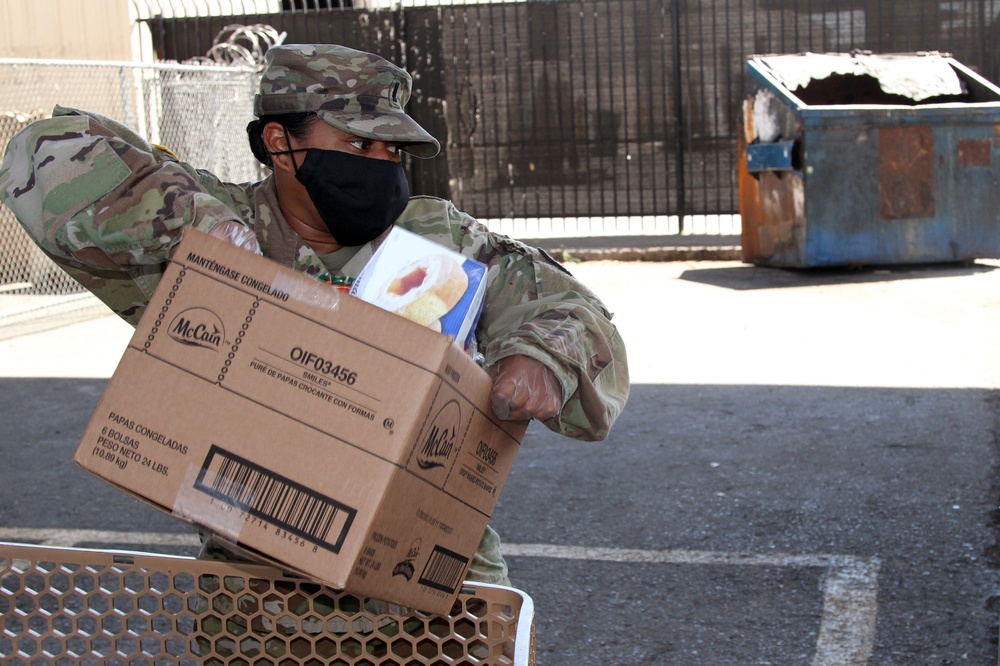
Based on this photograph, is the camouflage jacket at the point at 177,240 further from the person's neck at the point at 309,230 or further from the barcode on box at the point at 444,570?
the barcode on box at the point at 444,570

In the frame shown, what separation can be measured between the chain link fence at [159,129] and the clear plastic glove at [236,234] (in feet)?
25.8

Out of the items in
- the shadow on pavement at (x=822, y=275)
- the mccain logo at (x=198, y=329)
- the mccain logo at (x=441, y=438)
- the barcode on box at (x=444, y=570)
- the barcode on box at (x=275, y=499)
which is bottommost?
the shadow on pavement at (x=822, y=275)

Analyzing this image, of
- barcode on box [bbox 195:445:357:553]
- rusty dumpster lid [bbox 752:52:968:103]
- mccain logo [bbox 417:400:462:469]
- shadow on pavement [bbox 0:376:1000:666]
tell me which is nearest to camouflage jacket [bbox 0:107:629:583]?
mccain logo [bbox 417:400:462:469]

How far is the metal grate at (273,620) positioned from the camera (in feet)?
6.27

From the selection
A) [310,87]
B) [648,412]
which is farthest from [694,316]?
[310,87]

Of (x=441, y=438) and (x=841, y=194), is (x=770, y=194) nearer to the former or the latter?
(x=841, y=194)

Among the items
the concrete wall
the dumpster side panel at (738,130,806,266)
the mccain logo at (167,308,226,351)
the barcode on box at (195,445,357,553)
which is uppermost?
the concrete wall

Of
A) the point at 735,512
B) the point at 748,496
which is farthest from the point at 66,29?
the point at 735,512

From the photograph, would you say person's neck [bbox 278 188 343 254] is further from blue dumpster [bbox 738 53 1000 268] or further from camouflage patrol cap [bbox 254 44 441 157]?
blue dumpster [bbox 738 53 1000 268]

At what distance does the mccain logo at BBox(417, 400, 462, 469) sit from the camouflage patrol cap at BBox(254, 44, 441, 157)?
0.65m

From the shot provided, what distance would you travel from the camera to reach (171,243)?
6.75 ft

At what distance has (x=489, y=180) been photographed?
43.4 ft

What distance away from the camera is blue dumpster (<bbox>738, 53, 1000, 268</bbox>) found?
962 cm

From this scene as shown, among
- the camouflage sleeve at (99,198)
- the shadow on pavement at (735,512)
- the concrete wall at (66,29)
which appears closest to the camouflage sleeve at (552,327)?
the camouflage sleeve at (99,198)
